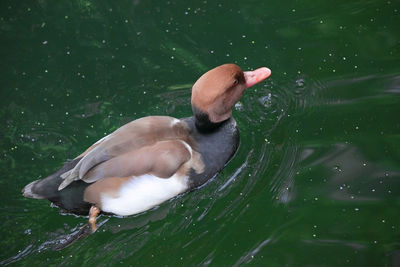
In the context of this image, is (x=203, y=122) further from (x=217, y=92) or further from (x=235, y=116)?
(x=235, y=116)

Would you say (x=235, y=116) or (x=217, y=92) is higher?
(x=217, y=92)

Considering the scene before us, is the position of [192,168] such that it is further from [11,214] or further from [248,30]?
[248,30]

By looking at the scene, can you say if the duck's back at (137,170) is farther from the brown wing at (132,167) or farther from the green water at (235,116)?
the green water at (235,116)

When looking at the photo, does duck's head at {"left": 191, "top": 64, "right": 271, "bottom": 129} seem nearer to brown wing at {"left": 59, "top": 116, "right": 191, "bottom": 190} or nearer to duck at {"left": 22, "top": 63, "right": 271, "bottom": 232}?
duck at {"left": 22, "top": 63, "right": 271, "bottom": 232}

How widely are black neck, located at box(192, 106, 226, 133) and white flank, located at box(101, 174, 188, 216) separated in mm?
371

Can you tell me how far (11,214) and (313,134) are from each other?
2266 millimetres

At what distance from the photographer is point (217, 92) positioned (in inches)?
137

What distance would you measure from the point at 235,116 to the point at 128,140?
41.7 inches

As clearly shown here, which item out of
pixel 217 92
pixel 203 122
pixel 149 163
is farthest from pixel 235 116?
pixel 149 163

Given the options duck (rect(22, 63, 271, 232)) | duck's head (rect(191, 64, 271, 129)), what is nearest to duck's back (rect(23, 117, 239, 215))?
duck (rect(22, 63, 271, 232))

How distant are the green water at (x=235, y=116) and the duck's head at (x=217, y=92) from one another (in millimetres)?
450

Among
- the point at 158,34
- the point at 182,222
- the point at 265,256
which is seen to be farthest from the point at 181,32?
the point at 265,256

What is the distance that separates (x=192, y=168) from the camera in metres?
3.57

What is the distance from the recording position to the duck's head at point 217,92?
11.4 feet
